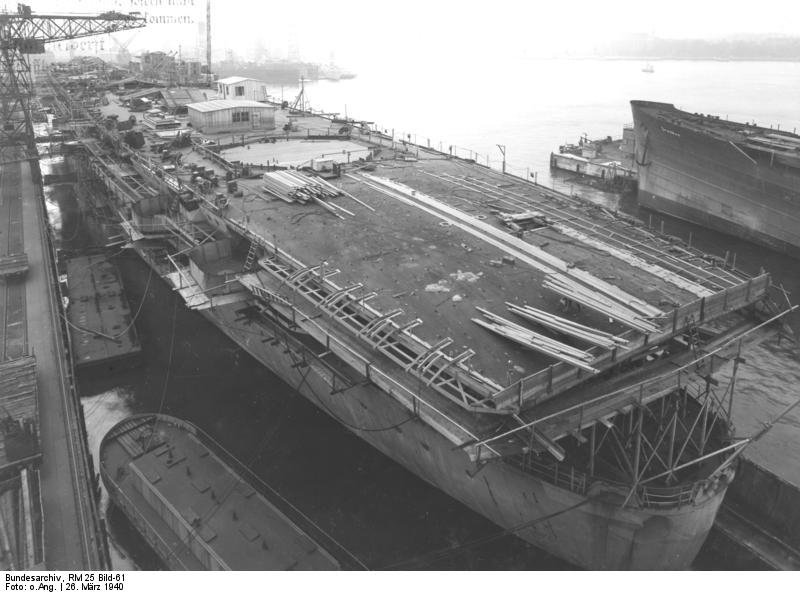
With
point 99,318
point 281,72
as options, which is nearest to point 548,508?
point 99,318

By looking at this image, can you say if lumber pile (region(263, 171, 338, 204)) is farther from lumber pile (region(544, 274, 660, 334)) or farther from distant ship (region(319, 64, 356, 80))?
distant ship (region(319, 64, 356, 80))

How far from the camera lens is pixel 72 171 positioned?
167 ft

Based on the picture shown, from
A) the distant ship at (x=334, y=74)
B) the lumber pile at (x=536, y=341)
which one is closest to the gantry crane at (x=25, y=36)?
the lumber pile at (x=536, y=341)

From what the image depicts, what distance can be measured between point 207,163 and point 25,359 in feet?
44.9

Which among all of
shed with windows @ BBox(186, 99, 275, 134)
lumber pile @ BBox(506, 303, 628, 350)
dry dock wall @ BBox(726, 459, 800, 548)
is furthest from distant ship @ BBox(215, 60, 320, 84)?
dry dock wall @ BBox(726, 459, 800, 548)

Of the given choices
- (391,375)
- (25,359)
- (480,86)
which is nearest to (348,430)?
(391,375)

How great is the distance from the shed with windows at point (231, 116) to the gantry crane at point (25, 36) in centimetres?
1136

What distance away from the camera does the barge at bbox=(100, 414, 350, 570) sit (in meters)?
13.2

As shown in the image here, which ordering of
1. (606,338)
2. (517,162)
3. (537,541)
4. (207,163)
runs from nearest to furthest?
(606,338) < (537,541) < (207,163) < (517,162)

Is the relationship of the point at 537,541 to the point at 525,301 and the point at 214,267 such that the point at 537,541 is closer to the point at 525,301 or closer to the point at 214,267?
the point at 525,301

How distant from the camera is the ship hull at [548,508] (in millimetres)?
12523

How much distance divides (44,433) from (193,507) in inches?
191

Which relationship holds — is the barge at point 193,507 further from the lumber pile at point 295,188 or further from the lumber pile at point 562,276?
the lumber pile at point 295,188

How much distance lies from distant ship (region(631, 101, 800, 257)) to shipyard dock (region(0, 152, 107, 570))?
125 ft
